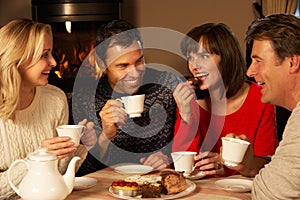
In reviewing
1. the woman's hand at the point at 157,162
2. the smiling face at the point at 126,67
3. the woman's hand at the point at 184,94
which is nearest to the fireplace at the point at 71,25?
the smiling face at the point at 126,67

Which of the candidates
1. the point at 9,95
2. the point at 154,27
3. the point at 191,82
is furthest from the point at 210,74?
the point at 154,27

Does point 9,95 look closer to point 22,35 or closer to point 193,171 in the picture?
point 22,35

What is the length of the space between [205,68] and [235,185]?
77cm

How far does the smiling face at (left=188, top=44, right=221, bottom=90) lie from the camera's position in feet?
8.54

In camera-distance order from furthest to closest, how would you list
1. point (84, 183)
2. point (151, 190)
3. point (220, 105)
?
point (220, 105), point (84, 183), point (151, 190)

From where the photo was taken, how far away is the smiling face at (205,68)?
2.60 meters

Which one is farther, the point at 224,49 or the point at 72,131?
the point at 224,49

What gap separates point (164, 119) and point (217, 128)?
0.26m

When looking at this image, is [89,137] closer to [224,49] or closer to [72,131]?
[72,131]

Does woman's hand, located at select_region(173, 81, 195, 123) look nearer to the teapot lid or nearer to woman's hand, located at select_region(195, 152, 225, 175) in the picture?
woman's hand, located at select_region(195, 152, 225, 175)

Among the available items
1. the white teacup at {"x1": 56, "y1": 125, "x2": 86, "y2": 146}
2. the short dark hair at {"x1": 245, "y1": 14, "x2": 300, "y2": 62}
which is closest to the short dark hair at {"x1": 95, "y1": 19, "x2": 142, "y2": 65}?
the short dark hair at {"x1": 245, "y1": 14, "x2": 300, "y2": 62}

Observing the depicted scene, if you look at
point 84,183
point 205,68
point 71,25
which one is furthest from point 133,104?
point 71,25

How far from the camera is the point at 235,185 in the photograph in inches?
78.2

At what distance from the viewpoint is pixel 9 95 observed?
7.21 feet
